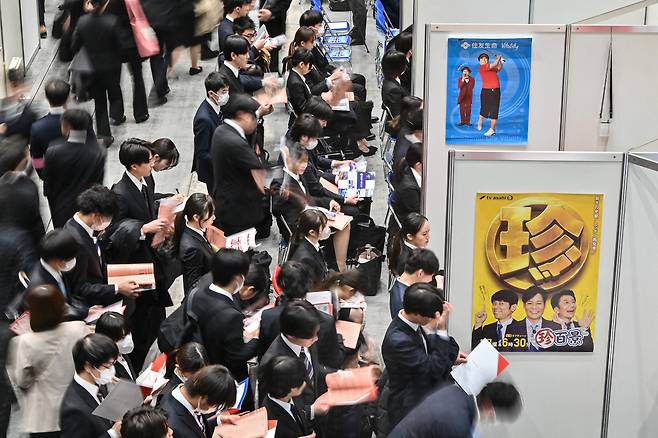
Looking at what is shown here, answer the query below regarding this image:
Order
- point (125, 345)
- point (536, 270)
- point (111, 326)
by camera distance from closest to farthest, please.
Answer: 1. point (536, 270)
2. point (111, 326)
3. point (125, 345)

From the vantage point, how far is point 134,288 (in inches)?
265

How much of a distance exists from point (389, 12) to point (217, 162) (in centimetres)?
571

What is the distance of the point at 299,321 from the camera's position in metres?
5.93

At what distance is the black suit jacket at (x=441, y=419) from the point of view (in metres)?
5.27

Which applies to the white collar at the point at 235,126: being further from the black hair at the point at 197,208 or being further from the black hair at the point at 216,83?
the black hair at the point at 197,208

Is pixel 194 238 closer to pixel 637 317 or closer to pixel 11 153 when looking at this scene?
pixel 637 317

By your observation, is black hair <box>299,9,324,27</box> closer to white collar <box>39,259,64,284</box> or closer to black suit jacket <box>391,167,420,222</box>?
black suit jacket <box>391,167,420,222</box>

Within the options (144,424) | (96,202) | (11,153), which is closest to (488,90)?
(96,202)

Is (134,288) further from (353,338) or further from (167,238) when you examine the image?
(353,338)

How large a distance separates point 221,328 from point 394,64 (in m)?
5.09

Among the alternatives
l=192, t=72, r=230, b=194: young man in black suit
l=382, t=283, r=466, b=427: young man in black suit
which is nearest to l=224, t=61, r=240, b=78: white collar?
l=192, t=72, r=230, b=194: young man in black suit

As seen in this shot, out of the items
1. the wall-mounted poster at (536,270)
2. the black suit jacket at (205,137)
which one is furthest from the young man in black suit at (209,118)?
the wall-mounted poster at (536,270)

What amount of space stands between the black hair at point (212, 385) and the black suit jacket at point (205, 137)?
3.47 meters

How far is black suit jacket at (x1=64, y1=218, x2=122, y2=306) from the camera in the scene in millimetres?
6488
